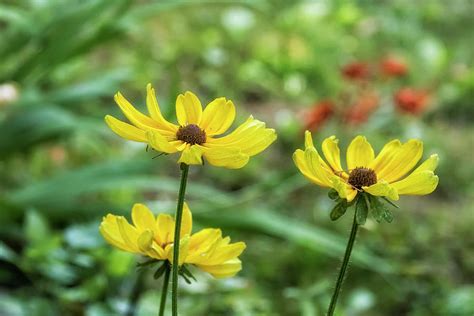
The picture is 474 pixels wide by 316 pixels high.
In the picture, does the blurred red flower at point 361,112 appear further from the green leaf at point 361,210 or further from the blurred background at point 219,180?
the green leaf at point 361,210

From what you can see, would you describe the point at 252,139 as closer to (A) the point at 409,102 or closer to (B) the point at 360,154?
(B) the point at 360,154

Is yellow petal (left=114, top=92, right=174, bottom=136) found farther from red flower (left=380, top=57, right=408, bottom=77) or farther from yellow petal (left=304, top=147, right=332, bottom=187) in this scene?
red flower (left=380, top=57, right=408, bottom=77)

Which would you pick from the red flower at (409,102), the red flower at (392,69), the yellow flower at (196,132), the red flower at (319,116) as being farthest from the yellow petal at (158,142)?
the red flower at (392,69)

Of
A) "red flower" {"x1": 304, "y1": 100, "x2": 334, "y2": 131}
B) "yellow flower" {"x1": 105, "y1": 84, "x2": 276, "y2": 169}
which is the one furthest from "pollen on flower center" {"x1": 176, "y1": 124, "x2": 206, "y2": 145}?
"red flower" {"x1": 304, "y1": 100, "x2": 334, "y2": 131}

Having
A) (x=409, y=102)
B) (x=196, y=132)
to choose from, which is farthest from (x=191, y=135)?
(x=409, y=102)

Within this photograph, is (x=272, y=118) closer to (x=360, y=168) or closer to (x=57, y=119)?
(x=57, y=119)

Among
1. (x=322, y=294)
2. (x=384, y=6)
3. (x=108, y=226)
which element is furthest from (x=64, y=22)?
(x=384, y=6)
